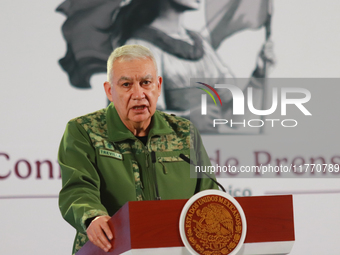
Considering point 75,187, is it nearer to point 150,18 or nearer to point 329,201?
point 150,18

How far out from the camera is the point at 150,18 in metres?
3.17

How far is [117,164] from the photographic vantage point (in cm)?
188

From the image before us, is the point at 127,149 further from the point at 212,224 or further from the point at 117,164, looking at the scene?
the point at 212,224

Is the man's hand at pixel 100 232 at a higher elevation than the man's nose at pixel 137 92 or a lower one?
lower

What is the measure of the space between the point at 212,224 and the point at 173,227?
103mm

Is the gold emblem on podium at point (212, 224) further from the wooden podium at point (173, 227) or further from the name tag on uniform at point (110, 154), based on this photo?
the name tag on uniform at point (110, 154)

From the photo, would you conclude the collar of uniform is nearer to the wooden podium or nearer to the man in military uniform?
the man in military uniform

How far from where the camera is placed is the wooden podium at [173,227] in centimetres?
118

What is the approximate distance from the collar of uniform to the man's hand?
55 centimetres

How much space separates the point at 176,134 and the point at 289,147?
134 centimetres

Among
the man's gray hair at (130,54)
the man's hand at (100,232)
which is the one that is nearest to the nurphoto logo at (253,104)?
the man's gray hair at (130,54)

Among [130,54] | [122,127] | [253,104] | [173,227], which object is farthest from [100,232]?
[253,104]

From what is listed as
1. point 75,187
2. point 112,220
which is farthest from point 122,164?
point 112,220

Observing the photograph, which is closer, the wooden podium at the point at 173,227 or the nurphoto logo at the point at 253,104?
the wooden podium at the point at 173,227
